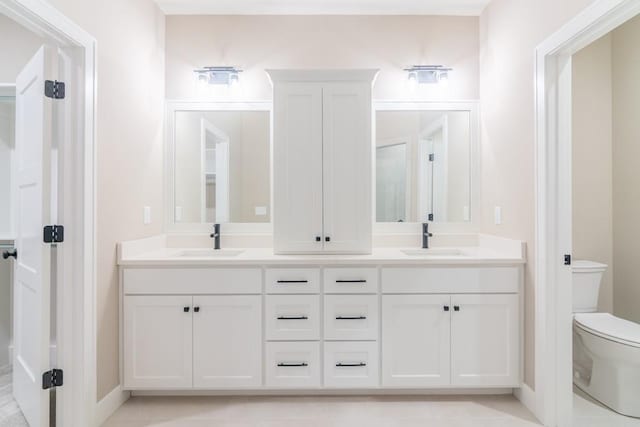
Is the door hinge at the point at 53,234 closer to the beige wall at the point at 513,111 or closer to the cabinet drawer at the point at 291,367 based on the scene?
Result: the cabinet drawer at the point at 291,367

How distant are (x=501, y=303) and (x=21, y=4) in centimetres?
284

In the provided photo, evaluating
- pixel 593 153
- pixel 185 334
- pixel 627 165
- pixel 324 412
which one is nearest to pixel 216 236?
pixel 185 334

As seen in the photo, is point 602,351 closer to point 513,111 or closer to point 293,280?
point 513,111

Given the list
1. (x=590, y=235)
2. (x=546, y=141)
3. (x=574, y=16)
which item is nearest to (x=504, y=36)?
(x=574, y=16)

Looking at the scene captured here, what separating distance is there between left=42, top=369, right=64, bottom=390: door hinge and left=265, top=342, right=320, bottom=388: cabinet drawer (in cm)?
107

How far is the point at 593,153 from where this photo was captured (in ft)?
8.46

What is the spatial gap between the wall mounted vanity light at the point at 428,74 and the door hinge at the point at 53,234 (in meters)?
2.52

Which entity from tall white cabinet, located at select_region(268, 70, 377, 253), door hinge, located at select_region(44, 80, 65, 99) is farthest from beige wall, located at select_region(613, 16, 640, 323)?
door hinge, located at select_region(44, 80, 65, 99)

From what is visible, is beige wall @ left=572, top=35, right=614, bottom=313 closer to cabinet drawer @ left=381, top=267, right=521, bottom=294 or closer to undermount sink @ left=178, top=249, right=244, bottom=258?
cabinet drawer @ left=381, top=267, right=521, bottom=294

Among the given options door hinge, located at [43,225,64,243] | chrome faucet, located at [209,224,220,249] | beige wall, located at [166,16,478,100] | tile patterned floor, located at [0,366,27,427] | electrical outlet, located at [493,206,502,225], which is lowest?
tile patterned floor, located at [0,366,27,427]

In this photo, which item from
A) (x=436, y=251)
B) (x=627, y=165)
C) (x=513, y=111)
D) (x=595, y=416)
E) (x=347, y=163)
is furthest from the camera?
(x=436, y=251)

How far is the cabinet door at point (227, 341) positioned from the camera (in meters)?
2.10

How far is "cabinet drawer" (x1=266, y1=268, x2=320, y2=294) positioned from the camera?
6.95ft

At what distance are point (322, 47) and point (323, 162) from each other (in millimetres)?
1034
